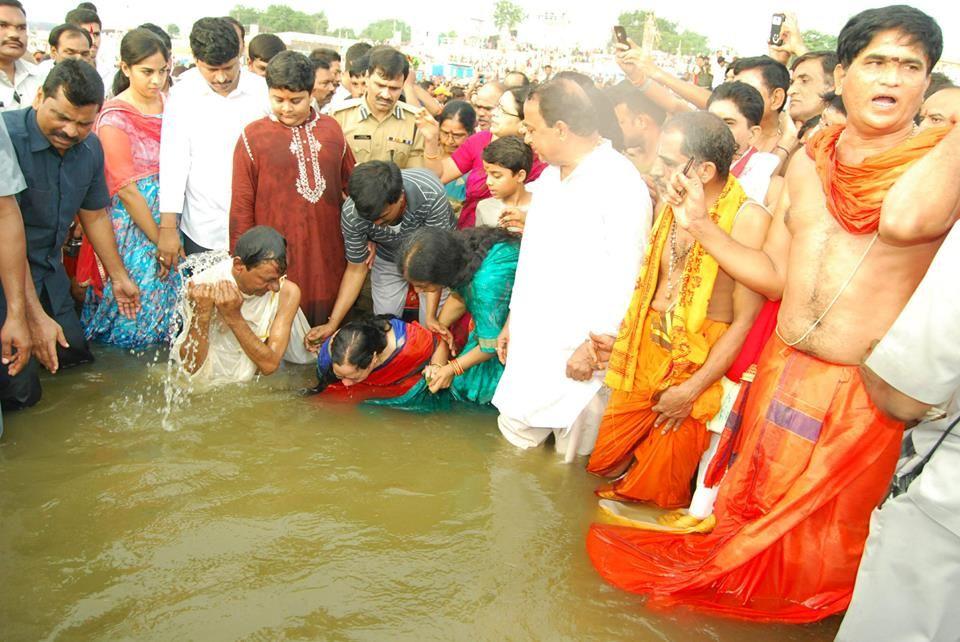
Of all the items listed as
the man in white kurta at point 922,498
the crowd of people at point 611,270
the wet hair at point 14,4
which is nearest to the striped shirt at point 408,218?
the crowd of people at point 611,270

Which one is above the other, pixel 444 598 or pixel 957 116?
pixel 957 116

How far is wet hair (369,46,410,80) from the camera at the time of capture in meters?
5.16

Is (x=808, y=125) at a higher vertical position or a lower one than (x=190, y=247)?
higher

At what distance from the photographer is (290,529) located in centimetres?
317

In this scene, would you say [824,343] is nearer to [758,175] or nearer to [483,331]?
[758,175]

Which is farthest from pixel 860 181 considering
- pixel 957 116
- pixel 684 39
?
pixel 684 39

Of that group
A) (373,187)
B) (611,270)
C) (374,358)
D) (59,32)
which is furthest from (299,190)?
(59,32)

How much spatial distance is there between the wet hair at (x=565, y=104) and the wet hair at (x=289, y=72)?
5.31 feet

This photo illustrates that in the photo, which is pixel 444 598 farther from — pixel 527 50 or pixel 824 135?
pixel 527 50

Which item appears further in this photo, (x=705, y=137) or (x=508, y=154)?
(x=508, y=154)

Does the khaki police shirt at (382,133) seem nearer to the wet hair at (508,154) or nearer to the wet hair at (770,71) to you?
the wet hair at (508,154)

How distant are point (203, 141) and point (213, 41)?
633 millimetres

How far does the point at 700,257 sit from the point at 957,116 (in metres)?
1.04

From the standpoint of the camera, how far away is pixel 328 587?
111 inches
